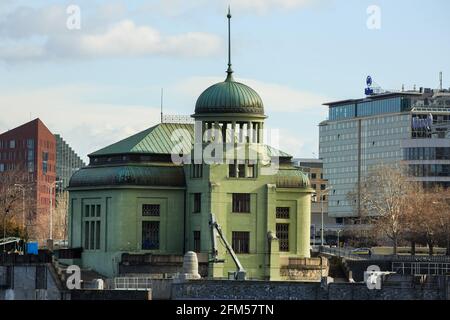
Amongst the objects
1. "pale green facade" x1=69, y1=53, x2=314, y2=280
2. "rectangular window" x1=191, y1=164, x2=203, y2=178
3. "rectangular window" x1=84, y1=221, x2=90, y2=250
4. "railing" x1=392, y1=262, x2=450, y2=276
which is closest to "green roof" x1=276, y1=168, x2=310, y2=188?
"pale green facade" x1=69, y1=53, x2=314, y2=280

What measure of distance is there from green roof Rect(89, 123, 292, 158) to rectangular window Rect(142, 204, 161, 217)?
446 cm

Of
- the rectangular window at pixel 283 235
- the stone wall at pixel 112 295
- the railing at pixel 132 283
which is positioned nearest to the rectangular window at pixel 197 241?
the rectangular window at pixel 283 235

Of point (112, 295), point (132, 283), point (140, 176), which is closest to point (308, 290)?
point (132, 283)

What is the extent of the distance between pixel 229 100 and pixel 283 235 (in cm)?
1228

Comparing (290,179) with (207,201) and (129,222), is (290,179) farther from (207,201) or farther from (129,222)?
(129,222)

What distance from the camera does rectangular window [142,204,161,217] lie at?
177500mm

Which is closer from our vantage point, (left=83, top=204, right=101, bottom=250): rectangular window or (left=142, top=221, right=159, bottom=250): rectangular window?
(left=142, top=221, right=159, bottom=250): rectangular window

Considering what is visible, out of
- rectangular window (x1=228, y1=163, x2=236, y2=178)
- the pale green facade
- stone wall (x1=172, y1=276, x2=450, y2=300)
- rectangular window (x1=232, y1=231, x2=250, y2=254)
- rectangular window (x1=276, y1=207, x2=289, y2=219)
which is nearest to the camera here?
stone wall (x1=172, y1=276, x2=450, y2=300)

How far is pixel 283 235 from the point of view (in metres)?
180

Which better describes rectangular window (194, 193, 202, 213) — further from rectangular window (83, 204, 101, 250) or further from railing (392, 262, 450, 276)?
railing (392, 262, 450, 276)

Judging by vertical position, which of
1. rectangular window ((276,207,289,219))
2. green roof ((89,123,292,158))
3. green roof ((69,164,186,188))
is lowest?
rectangular window ((276,207,289,219))

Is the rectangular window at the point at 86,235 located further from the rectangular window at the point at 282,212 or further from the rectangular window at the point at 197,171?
the rectangular window at the point at 282,212
